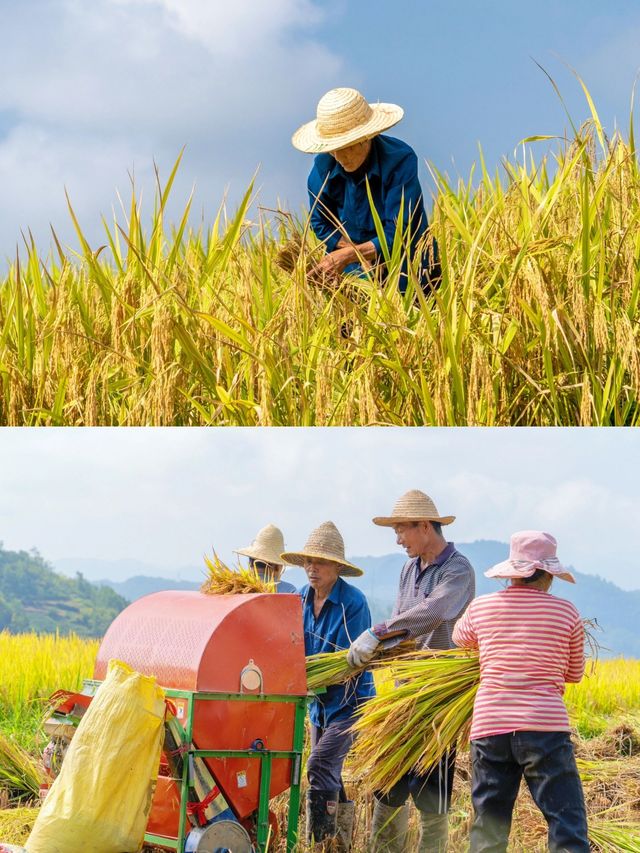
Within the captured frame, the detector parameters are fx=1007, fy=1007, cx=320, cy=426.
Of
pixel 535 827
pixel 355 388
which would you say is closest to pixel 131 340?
pixel 355 388

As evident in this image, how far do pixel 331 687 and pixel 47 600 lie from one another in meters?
1.38

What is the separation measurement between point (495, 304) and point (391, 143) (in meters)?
1.12

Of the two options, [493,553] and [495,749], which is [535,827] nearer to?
[495,749]

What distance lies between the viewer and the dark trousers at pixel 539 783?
3512 millimetres

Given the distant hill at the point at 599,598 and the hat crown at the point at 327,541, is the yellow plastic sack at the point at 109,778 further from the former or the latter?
the distant hill at the point at 599,598

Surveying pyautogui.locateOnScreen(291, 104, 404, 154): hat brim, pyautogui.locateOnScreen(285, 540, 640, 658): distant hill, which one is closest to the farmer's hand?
pyautogui.locateOnScreen(291, 104, 404, 154): hat brim

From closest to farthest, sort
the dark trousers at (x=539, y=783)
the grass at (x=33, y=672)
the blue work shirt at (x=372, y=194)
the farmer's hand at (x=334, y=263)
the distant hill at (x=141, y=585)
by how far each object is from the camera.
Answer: the dark trousers at (x=539, y=783), the distant hill at (x=141, y=585), the grass at (x=33, y=672), the farmer's hand at (x=334, y=263), the blue work shirt at (x=372, y=194)

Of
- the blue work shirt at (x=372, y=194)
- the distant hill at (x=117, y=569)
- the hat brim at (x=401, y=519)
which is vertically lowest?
the distant hill at (x=117, y=569)

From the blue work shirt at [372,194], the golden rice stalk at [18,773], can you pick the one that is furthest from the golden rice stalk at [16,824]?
the blue work shirt at [372,194]

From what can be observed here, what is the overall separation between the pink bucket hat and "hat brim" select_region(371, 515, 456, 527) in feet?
1.00

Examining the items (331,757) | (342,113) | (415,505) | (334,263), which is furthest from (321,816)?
(342,113)

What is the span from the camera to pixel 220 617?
386 centimetres

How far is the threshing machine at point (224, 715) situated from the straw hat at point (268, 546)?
0.26 metres

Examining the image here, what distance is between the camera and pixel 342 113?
198 inches
